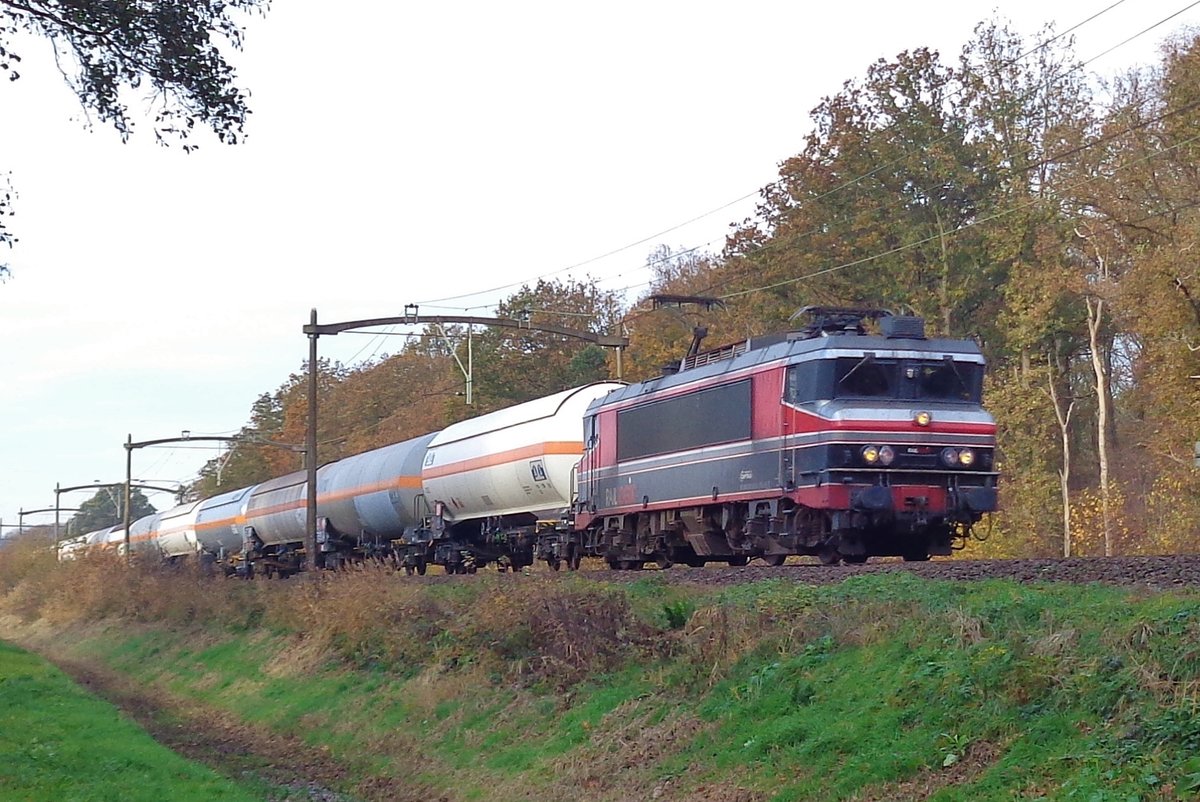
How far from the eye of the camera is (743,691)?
12.9 metres

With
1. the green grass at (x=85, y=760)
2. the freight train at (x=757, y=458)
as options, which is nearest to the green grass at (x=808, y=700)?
the green grass at (x=85, y=760)

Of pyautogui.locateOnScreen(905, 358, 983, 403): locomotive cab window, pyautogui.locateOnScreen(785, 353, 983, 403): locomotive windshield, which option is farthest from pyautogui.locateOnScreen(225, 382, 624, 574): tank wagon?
pyautogui.locateOnScreen(905, 358, 983, 403): locomotive cab window

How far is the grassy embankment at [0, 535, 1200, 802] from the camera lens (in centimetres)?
929

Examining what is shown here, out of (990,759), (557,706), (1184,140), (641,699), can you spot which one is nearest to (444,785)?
(557,706)

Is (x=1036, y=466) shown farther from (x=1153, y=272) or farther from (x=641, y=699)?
(x=641, y=699)

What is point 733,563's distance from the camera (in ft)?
76.6

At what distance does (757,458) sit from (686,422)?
8.06 ft

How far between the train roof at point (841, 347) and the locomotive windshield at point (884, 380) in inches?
4.5

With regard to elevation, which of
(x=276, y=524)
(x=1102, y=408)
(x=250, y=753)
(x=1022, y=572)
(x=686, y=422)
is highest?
(x=1102, y=408)

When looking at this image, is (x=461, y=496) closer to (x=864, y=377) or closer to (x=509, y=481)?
(x=509, y=481)

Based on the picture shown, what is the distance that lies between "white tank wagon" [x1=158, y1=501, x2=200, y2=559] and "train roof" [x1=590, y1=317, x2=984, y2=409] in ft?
129

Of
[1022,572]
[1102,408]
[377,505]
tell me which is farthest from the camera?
[1102,408]

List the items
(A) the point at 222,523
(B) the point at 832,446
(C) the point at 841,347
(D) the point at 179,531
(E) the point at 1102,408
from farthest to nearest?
(D) the point at 179,531 → (A) the point at 222,523 → (E) the point at 1102,408 → (C) the point at 841,347 → (B) the point at 832,446

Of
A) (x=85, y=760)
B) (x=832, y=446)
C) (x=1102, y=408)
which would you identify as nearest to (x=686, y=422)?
(x=832, y=446)
